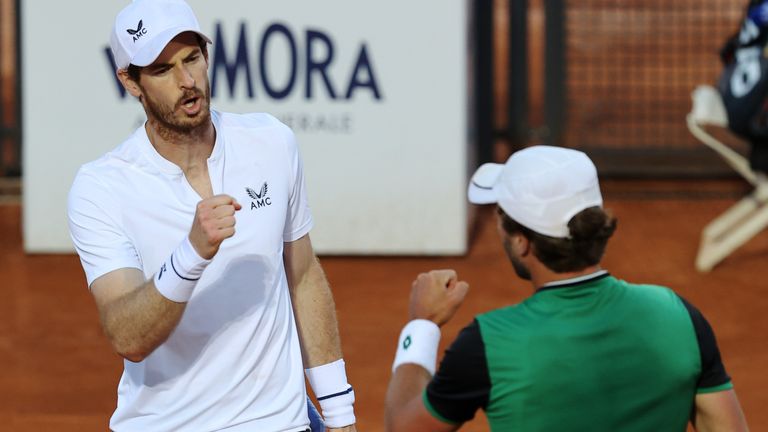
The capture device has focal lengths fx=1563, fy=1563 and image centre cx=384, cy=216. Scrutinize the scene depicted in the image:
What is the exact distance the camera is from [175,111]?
13.0 feet

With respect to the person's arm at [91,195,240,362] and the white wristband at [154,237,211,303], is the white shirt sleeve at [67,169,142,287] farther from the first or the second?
the white wristband at [154,237,211,303]

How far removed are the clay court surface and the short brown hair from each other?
3609 millimetres

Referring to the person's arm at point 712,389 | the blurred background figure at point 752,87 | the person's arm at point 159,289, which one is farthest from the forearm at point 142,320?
the blurred background figure at point 752,87

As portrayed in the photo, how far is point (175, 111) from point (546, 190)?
1.14 metres

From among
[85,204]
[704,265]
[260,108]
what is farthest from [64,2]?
[85,204]

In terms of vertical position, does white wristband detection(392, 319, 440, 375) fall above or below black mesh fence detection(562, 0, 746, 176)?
above

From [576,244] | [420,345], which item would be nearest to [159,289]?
[420,345]

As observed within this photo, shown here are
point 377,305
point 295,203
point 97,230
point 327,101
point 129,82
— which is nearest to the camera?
point 97,230

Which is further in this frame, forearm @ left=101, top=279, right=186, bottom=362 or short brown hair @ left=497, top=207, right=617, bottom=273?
forearm @ left=101, top=279, right=186, bottom=362

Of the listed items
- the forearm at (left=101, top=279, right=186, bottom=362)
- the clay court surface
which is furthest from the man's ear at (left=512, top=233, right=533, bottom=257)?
the clay court surface

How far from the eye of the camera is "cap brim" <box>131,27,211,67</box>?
12.7 feet

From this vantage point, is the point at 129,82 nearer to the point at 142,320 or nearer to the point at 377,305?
the point at 142,320

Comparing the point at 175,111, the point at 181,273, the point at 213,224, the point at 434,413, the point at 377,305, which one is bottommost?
the point at 377,305

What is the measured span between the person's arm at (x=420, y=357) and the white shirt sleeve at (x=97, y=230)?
31.5 inches
